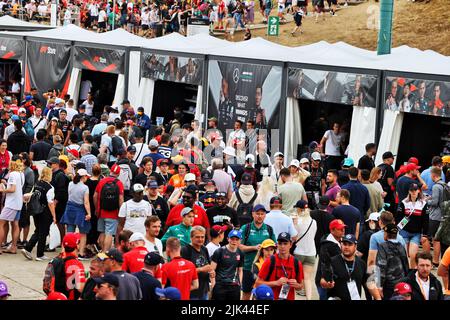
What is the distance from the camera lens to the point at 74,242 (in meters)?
10.3

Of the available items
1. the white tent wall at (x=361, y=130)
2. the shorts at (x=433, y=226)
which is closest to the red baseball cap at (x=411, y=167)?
the shorts at (x=433, y=226)

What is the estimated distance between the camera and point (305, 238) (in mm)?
12523

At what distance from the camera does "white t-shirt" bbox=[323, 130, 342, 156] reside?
20062mm

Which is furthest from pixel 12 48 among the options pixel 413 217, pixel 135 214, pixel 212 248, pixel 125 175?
pixel 212 248

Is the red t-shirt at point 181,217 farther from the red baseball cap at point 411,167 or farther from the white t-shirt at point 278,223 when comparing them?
the red baseball cap at point 411,167

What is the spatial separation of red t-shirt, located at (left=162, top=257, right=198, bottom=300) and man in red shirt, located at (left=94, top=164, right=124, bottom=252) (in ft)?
14.8

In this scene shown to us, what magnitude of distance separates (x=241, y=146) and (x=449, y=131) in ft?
13.0

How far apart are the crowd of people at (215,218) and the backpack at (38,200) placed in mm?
17

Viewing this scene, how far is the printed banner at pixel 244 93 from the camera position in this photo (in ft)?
68.6

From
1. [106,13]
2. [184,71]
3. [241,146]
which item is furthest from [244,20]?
[241,146]

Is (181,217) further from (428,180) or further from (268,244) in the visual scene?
(428,180)

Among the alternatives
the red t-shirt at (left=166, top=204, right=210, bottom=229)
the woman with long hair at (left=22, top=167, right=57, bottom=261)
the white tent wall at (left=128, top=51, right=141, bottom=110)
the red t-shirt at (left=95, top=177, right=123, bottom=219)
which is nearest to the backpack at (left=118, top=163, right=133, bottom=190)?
the red t-shirt at (left=95, top=177, right=123, bottom=219)

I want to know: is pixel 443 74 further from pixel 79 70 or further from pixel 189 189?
pixel 79 70

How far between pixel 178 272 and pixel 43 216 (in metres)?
5.35
